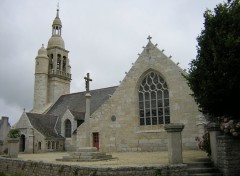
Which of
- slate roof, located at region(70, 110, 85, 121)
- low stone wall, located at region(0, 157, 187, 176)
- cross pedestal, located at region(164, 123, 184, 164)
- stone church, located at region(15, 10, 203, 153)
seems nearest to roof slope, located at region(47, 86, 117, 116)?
slate roof, located at region(70, 110, 85, 121)

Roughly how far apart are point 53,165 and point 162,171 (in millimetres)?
4795

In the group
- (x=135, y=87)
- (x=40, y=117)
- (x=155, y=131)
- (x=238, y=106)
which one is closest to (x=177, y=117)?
(x=155, y=131)

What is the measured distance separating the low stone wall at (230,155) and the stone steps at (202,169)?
0.42 metres

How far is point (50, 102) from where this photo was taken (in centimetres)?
3828

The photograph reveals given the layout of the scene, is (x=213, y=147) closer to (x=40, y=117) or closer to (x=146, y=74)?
(x=146, y=74)

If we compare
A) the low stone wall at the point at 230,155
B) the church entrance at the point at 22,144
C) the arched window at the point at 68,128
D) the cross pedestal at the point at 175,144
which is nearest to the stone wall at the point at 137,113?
the arched window at the point at 68,128

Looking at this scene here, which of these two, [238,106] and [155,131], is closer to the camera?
[238,106]

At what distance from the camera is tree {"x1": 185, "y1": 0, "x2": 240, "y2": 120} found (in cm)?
1054

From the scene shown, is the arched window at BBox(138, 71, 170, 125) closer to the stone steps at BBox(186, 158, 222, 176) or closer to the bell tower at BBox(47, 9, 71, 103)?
the stone steps at BBox(186, 158, 222, 176)

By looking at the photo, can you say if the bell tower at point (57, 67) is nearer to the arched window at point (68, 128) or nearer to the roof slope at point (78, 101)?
the roof slope at point (78, 101)

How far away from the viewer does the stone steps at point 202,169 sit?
9977 mm

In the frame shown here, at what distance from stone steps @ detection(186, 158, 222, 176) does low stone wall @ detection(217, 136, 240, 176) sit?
42cm

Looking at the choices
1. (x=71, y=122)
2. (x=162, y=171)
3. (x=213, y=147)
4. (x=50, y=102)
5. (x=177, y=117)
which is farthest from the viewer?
(x=50, y=102)

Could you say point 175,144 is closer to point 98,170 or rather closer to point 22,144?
point 98,170
